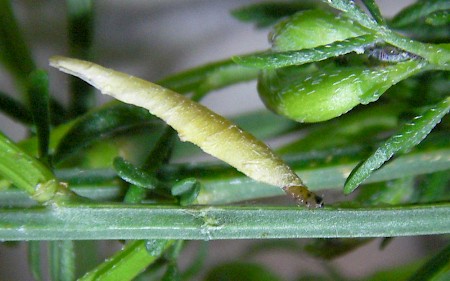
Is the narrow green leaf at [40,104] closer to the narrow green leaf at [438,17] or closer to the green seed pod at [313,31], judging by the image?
the green seed pod at [313,31]

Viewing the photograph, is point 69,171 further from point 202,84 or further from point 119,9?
point 119,9

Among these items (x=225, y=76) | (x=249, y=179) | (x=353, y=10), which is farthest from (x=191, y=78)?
(x=353, y=10)

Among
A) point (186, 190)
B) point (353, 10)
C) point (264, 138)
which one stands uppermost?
point (353, 10)

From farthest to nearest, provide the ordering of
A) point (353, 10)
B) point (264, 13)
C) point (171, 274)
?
point (264, 13) → point (171, 274) → point (353, 10)

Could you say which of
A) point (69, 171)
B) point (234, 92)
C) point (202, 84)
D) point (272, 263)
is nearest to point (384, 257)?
point (272, 263)

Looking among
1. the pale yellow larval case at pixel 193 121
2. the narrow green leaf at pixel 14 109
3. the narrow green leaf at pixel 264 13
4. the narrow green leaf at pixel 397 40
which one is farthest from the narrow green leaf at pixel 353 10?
the narrow green leaf at pixel 14 109

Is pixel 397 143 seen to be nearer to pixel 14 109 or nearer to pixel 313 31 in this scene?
pixel 313 31

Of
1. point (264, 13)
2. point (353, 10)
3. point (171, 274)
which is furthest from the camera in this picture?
point (264, 13)
